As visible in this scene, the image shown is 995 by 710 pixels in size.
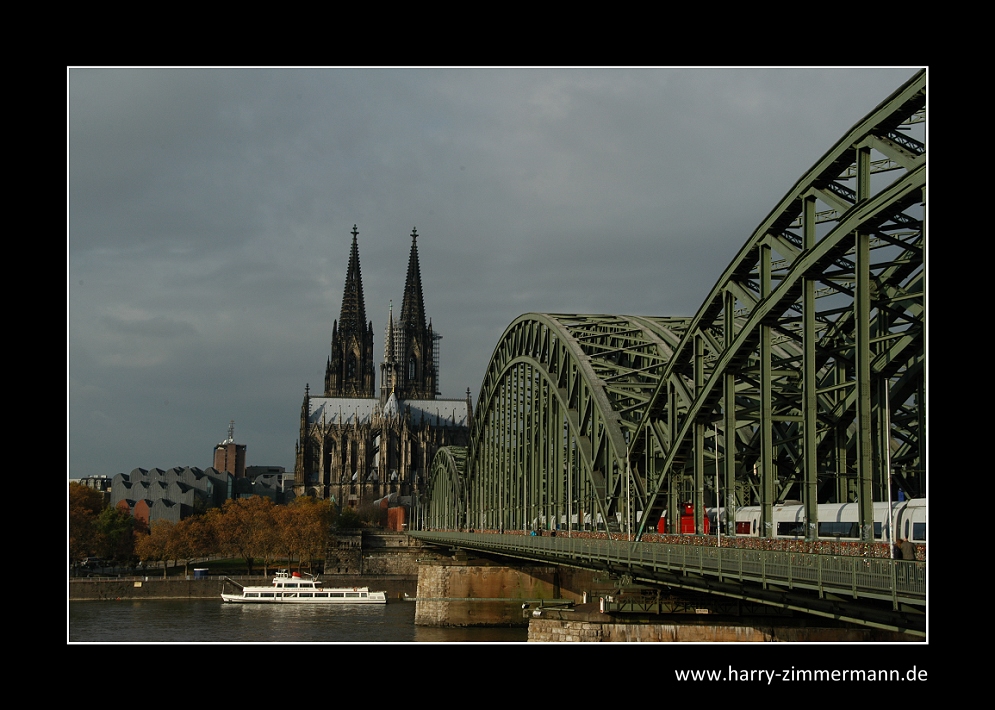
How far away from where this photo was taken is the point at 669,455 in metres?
47.1

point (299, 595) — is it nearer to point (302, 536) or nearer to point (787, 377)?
point (302, 536)

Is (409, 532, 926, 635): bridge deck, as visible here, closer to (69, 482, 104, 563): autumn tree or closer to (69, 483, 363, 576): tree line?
(69, 483, 363, 576): tree line

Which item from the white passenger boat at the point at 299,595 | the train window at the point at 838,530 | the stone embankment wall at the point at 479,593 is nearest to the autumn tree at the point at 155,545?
the white passenger boat at the point at 299,595

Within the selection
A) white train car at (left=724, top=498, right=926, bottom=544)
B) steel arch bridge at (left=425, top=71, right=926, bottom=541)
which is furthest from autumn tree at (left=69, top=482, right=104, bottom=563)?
white train car at (left=724, top=498, right=926, bottom=544)

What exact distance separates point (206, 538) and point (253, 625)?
216ft

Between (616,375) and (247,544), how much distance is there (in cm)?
9107

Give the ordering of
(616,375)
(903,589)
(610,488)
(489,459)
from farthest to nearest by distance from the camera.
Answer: (489,459) < (616,375) < (610,488) < (903,589)

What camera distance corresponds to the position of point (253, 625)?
86.4 meters

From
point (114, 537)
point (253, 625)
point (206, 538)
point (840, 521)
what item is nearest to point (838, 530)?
point (840, 521)

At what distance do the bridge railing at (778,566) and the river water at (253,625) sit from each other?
32.5 meters

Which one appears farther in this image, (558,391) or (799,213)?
(558,391)

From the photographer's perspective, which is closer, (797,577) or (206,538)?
(797,577)
